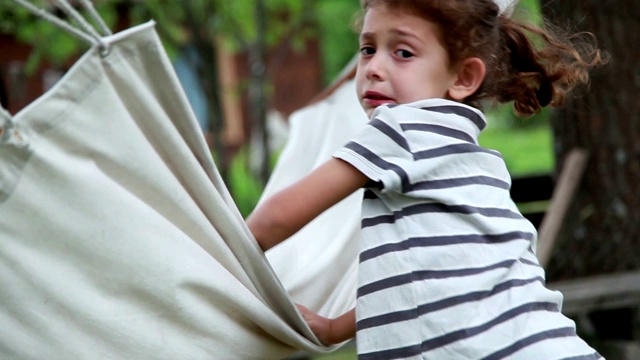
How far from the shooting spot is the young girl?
5.32 feet

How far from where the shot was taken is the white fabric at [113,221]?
57.0 inches

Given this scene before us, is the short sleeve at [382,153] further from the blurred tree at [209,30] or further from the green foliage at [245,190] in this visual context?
the green foliage at [245,190]

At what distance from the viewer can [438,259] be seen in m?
1.63

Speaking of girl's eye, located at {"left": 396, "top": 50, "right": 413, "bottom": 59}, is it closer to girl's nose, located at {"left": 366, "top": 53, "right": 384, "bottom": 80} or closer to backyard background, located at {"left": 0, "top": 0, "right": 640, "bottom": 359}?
girl's nose, located at {"left": 366, "top": 53, "right": 384, "bottom": 80}

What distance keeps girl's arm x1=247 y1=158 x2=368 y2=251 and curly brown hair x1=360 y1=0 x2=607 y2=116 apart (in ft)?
1.06

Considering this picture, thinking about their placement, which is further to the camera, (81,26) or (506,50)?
(506,50)

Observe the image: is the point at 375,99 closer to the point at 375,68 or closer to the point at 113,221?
the point at 375,68

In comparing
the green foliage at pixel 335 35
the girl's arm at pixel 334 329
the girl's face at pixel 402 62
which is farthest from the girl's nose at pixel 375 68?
the green foliage at pixel 335 35

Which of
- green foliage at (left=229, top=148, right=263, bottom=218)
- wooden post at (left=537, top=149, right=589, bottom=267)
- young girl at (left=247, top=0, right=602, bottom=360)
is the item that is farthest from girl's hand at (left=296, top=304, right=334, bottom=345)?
green foliage at (left=229, top=148, right=263, bottom=218)

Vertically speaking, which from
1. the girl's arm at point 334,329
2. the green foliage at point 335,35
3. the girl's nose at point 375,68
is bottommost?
the girl's arm at point 334,329

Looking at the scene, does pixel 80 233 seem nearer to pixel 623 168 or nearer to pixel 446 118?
pixel 446 118

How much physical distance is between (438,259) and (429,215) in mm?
77

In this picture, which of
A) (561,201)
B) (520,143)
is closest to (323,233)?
(561,201)

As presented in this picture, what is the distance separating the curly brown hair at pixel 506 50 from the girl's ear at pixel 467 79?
1 cm
